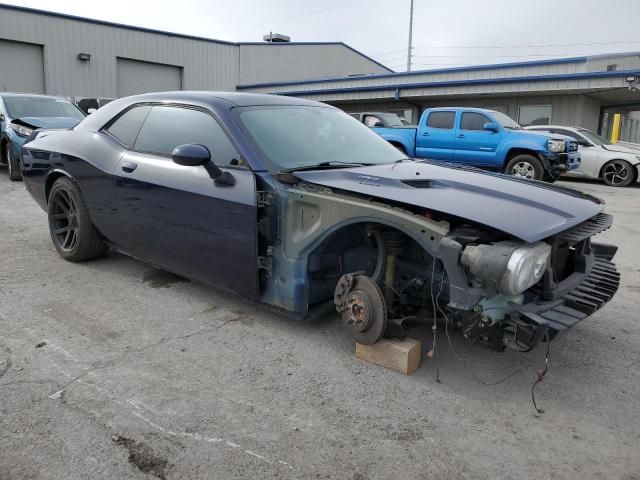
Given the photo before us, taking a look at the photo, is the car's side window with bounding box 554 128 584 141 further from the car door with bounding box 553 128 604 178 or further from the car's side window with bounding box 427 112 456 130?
the car's side window with bounding box 427 112 456 130

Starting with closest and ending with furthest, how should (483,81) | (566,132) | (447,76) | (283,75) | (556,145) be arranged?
(556,145) < (566,132) < (483,81) < (447,76) < (283,75)

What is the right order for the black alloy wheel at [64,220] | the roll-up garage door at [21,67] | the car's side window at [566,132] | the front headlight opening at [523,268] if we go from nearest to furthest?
the front headlight opening at [523,268] → the black alloy wheel at [64,220] → the car's side window at [566,132] → the roll-up garage door at [21,67]

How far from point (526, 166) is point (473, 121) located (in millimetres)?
1749

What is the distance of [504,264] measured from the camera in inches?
95.3

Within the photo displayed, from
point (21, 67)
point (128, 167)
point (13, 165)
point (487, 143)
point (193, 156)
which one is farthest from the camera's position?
point (21, 67)

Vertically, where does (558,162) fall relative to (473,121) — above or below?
below

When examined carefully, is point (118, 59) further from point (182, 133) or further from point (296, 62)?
point (182, 133)

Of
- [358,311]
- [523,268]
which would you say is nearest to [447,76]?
[358,311]

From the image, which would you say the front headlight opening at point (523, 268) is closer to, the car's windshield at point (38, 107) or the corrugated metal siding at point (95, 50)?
the car's windshield at point (38, 107)

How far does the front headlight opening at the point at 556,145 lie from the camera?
35.7ft

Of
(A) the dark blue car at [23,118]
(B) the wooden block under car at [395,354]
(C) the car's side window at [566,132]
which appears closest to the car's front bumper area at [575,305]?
(B) the wooden block under car at [395,354]

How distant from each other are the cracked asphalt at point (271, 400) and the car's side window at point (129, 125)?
128cm

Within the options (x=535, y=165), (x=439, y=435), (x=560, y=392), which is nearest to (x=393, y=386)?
(x=439, y=435)

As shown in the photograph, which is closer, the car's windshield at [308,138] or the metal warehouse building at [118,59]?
the car's windshield at [308,138]
